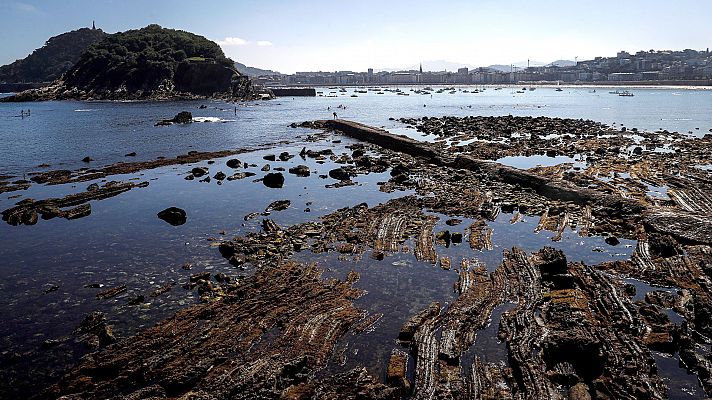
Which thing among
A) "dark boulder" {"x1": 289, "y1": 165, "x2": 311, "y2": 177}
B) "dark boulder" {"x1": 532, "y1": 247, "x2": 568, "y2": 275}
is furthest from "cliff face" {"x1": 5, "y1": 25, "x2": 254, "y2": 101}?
"dark boulder" {"x1": 532, "y1": 247, "x2": 568, "y2": 275}

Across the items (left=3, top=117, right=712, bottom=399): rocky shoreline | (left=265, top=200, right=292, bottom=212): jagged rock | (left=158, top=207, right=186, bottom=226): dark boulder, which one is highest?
(left=158, top=207, right=186, bottom=226): dark boulder

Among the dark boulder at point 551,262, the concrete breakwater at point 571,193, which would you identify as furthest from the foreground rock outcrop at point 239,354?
the concrete breakwater at point 571,193

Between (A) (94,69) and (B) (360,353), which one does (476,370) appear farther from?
(A) (94,69)

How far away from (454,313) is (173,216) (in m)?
16.9

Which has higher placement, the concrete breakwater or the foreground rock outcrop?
the concrete breakwater

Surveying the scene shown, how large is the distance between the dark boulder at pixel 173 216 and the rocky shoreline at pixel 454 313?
4750 mm

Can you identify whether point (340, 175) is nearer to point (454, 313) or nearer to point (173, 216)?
point (173, 216)

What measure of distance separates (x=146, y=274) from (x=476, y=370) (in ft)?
41.9

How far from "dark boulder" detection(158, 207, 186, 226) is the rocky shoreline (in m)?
4.75

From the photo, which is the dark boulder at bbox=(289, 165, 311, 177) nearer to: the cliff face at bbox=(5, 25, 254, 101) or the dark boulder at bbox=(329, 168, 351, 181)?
the dark boulder at bbox=(329, 168, 351, 181)

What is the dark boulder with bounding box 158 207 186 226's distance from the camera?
24391mm

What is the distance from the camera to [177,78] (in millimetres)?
188375

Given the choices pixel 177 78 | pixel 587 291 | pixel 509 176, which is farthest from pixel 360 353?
pixel 177 78

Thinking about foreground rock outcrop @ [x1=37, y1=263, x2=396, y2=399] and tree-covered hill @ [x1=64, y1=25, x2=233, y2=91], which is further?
tree-covered hill @ [x1=64, y1=25, x2=233, y2=91]
